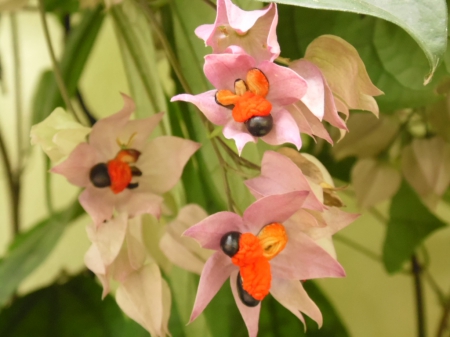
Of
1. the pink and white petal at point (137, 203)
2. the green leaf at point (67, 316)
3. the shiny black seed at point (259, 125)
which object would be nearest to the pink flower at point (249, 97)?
the shiny black seed at point (259, 125)

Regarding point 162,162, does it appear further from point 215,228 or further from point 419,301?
point 419,301

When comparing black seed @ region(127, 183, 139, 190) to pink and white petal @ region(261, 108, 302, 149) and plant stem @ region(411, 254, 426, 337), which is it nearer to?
pink and white petal @ region(261, 108, 302, 149)

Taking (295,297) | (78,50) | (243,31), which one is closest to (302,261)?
(295,297)

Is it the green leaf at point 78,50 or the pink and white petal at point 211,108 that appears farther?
the green leaf at point 78,50

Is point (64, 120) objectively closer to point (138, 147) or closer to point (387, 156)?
point (138, 147)

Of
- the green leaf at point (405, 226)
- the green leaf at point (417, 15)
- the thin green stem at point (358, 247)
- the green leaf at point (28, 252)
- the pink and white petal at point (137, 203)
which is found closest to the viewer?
the green leaf at point (417, 15)

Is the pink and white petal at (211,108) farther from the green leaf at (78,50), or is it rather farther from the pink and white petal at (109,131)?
the green leaf at (78,50)

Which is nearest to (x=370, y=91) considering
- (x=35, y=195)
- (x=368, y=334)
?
(x=368, y=334)
